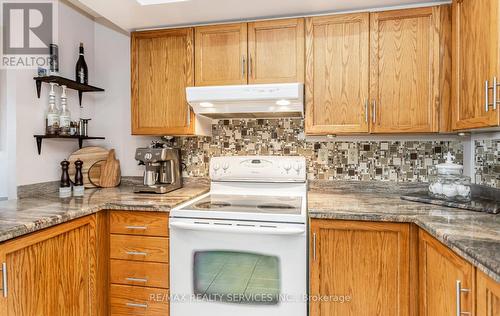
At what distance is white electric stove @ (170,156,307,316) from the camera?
1.58m

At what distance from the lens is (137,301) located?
177 centimetres

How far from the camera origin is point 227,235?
5.42ft

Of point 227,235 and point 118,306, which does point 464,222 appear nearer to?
point 227,235

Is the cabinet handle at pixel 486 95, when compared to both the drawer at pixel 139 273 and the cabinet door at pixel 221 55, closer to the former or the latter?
the cabinet door at pixel 221 55

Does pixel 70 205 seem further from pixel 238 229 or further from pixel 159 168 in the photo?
pixel 238 229

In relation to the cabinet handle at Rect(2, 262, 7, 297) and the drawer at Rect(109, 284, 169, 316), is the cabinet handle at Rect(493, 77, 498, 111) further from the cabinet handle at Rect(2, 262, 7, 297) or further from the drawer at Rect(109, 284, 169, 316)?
the cabinet handle at Rect(2, 262, 7, 297)

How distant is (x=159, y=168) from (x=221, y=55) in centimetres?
91

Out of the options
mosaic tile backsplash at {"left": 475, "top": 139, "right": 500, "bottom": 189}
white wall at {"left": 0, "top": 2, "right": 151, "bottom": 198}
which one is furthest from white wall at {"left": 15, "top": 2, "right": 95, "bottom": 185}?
mosaic tile backsplash at {"left": 475, "top": 139, "right": 500, "bottom": 189}

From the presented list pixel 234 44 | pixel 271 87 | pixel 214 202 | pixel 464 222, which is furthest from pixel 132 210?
pixel 464 222

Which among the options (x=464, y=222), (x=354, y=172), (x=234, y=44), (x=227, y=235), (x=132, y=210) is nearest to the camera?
(x=464, y=222)

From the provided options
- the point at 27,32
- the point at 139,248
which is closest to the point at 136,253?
the point at 139,248

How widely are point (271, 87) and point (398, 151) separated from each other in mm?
1021

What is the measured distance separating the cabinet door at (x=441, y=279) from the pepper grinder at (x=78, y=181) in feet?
6.70

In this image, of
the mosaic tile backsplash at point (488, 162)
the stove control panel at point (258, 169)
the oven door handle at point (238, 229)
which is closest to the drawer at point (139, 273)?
the oven door handle at point (238, 229)
